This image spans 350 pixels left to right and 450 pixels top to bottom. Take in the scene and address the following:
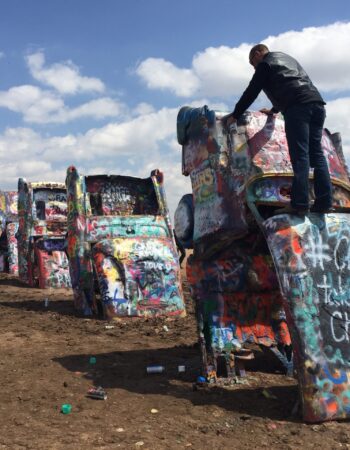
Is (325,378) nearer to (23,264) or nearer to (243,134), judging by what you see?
(243,134)

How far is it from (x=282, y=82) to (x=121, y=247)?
4.70 meters

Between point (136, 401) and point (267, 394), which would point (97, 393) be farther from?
point (267, 394)

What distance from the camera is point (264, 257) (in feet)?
16.0

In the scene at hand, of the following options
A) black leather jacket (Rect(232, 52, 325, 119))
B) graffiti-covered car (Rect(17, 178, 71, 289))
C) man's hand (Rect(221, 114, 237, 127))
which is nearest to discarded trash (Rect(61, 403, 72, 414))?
man's hand (Rect(221, 114, 237, 127))

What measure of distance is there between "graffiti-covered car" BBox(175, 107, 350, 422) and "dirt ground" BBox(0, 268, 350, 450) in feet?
0.91

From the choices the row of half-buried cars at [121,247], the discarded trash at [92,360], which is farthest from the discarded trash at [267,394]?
the row of half-buried cars at [121,247]

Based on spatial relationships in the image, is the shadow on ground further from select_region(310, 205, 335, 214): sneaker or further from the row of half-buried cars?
the row of half-buried cars

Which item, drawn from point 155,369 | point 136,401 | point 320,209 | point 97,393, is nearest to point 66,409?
point 97,393

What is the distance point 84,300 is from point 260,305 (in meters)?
4.14

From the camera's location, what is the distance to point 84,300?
27.2 ft

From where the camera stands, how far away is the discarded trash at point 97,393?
3994 mm

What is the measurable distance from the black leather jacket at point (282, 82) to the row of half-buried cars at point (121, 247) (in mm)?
4443

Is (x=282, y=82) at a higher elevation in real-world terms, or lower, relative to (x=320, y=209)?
higher

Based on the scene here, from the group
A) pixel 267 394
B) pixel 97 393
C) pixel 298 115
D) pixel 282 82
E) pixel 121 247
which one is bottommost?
pixel 267 394
